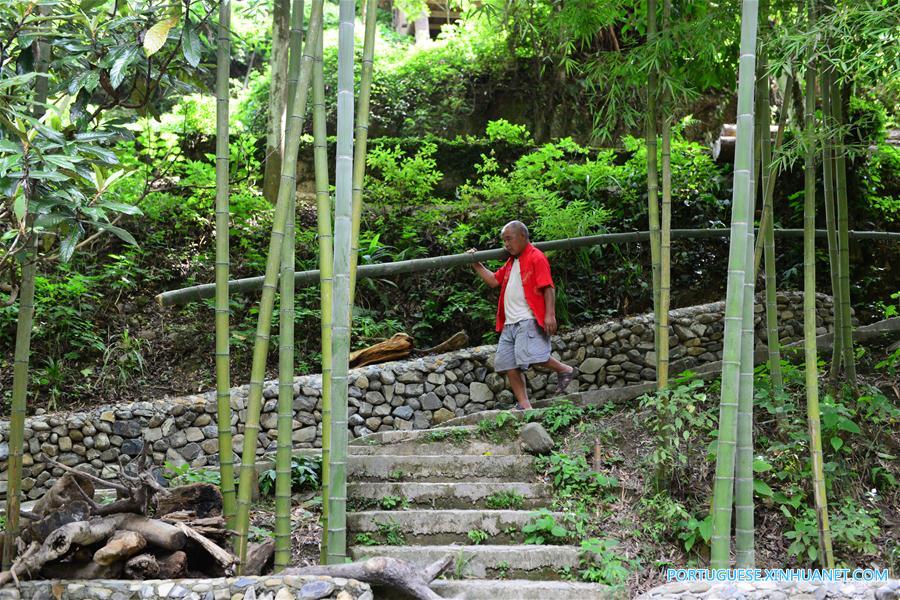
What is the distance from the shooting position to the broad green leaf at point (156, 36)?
362 centimetres

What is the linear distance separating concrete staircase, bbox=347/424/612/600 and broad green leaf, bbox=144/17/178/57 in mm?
2415

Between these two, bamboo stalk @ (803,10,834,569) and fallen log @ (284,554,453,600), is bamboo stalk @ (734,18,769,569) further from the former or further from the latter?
fallen log @ (284,554,453,600)

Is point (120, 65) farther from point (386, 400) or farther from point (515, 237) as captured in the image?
point (386, 400)

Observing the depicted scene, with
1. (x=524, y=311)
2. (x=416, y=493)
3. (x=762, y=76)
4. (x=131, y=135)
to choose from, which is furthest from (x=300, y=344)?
(x=762, y=76)

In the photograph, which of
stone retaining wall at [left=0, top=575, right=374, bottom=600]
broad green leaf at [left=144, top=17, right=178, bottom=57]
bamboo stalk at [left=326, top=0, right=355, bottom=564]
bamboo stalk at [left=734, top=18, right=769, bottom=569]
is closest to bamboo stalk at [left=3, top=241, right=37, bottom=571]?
stone retaining wall at [left=0, top=575, right=374, bottom=600]

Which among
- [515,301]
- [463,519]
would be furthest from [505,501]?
[515,301]

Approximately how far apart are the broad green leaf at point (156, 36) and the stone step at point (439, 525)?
2.41 metres

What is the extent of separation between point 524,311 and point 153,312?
346 centimetres

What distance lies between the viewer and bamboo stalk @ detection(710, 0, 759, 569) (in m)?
3.43

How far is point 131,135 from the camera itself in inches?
156

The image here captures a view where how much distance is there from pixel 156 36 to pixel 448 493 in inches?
105

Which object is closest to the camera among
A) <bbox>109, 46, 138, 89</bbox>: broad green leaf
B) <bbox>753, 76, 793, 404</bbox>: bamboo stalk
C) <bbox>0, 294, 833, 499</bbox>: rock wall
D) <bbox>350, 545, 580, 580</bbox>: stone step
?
<bbox>109, 46, 138, 89</bbox>: broad green leaf

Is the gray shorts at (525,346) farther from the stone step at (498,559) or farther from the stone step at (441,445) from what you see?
the stone step at (498,559)

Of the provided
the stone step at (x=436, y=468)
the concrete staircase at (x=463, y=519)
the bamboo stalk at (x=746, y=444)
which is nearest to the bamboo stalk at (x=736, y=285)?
the bamboo stalk at (x=746, y=444)
